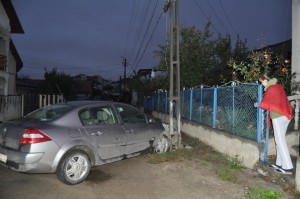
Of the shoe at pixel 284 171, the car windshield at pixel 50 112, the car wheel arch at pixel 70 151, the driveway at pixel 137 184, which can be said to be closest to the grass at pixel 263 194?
the driveway at pixel 137 184

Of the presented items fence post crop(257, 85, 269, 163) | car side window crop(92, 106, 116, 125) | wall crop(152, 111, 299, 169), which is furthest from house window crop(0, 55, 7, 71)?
fence post crop(257, 85, 269, 163)

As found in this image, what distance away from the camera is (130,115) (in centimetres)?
688

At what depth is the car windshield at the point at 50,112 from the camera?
566cm

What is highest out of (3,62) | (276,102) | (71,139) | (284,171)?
(3,62)

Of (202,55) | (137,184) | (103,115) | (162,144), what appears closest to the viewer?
(137,184)

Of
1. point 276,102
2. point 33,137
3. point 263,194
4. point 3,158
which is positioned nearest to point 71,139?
point 33,137

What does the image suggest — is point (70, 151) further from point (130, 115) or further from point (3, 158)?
point (130, 115)

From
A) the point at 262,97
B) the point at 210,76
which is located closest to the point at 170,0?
the point at 262,97

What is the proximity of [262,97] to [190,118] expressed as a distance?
4992mm

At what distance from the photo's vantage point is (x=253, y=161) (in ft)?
20.8

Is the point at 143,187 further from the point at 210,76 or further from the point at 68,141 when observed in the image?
the point at 210,76

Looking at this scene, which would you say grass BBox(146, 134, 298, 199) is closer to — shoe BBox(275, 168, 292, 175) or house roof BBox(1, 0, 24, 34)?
shoe BBox(275, 168, 292, 175)

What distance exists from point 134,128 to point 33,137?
232 centimetres

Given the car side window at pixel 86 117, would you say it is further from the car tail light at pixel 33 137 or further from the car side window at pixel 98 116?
the car tail light at pixel 33 137
